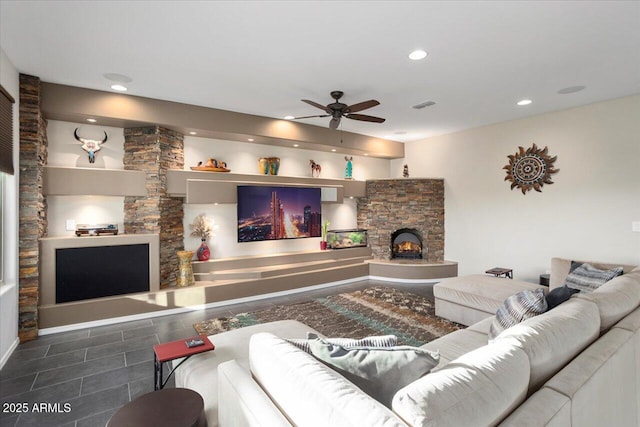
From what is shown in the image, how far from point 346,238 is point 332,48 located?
4.33 meters

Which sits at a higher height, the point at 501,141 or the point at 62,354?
the point at 501,141

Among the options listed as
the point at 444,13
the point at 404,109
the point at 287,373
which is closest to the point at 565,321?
the point at 287,373

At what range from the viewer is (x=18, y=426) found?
2.11 metres

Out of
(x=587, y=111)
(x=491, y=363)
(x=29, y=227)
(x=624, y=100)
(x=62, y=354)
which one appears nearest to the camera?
(x=491, y=363)

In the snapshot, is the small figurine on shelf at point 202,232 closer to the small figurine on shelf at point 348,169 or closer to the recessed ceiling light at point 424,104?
the small figurine on shelf at point 348,169

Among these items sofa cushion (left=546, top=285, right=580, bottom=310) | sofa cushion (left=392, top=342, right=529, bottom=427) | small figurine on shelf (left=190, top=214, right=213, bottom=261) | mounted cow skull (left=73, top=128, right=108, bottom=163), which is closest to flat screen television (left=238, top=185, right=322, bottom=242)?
small figurine on shelf (left=190, top=214, right=213, bottom=261)

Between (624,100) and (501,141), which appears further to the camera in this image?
(501,141)

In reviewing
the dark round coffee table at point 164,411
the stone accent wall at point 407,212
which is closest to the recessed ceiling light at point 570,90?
the stone accent wall at point 407,212

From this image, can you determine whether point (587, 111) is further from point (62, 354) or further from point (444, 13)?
point (62, 354)

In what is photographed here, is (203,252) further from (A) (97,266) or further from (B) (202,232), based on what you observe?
(A) (97,266)

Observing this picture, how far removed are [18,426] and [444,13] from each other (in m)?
4.25

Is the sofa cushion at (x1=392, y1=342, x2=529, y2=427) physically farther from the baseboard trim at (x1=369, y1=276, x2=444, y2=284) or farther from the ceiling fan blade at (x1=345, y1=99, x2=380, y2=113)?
the baseboard trim at (x1=369, y1=276, x2=444, y2=284)

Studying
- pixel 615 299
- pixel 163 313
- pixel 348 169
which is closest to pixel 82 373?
pixel 163 313

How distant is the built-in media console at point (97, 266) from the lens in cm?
375
